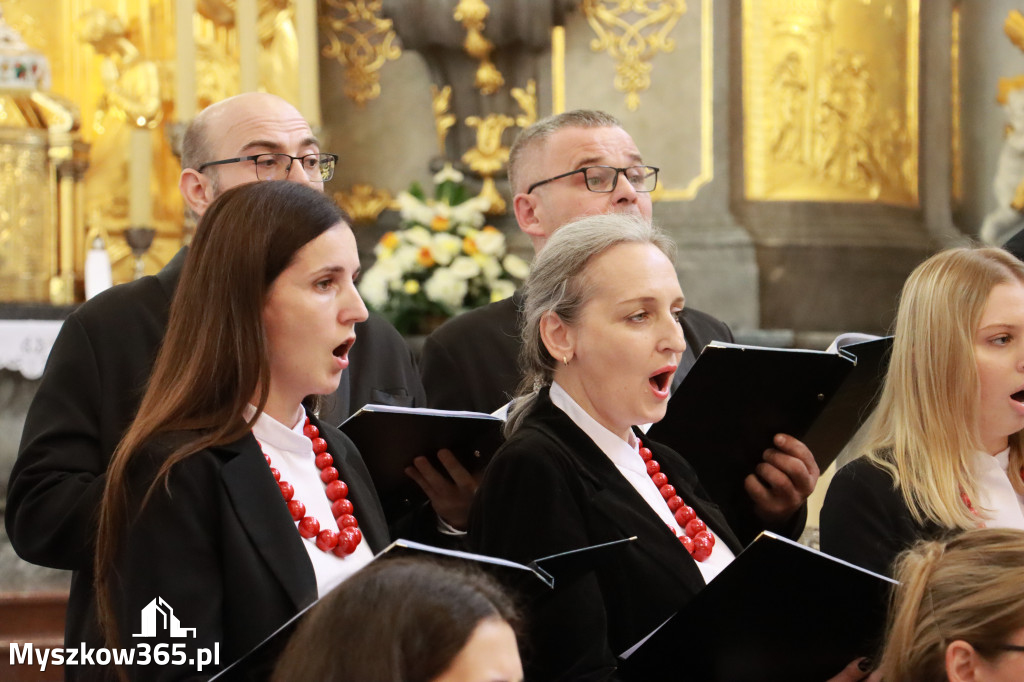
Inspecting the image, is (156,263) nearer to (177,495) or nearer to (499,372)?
(499,372)

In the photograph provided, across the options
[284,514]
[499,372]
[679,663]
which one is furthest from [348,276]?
[499,372]

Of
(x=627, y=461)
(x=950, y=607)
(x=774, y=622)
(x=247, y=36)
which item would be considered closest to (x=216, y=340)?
(x=627, y=461)

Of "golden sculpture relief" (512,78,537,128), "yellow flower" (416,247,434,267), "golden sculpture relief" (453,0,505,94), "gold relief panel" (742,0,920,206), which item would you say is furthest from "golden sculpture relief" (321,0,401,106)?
"gold relief panel" (742,0,920,206)

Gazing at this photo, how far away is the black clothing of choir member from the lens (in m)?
2.36

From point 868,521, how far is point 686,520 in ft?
1.32

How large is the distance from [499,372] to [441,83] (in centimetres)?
318

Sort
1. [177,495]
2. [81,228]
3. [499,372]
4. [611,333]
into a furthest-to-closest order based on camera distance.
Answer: [81,228] → [499,372] → [611,333] → [177,495]

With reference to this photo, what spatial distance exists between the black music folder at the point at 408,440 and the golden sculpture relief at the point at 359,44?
13.1ft

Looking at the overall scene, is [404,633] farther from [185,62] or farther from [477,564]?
[185,62]

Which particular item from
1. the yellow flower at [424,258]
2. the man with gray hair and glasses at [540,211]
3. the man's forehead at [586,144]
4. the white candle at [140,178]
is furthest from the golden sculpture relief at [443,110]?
the man's forehead at [586,144]

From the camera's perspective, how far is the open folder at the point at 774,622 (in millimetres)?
1980

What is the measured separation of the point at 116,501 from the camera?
2.01 m

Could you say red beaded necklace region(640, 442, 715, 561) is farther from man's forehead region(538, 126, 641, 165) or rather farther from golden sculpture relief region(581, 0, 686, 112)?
golden sculpture relief region(581, 0, 686, 112)

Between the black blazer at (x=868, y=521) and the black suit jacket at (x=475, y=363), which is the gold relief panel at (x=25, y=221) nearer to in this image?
the black suit jacket at (x=475, y=363)
